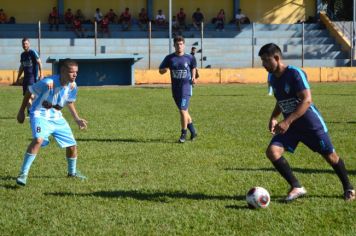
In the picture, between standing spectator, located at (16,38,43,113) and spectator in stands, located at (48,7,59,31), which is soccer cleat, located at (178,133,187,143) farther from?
spectator in stands, located at (48,7,59,31)

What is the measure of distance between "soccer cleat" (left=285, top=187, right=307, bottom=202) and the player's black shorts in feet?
1.36

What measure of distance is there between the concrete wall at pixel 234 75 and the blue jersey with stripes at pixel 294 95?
25950 mm

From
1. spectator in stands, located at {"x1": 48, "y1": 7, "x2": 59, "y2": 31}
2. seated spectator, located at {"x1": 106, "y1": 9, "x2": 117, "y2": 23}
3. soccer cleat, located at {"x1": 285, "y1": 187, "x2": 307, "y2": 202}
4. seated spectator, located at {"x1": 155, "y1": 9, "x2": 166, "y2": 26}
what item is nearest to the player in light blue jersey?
soccer cleat, located at {"x1": 285, "y1": 187, "x2": 307, "y2": 202}

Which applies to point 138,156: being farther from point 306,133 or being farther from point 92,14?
point 92,14

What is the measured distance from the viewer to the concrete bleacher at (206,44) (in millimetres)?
35281

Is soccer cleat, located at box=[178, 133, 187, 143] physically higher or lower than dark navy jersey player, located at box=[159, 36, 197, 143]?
lower

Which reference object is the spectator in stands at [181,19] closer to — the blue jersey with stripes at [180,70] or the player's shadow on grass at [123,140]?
the blue jersey with stripes at [180,70]

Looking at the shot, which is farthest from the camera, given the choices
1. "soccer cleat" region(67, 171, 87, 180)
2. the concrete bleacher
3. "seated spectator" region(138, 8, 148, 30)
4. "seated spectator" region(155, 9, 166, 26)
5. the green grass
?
"seated spectator" region(155, 9, 166, 26)

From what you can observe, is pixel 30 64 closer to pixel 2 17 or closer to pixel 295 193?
pixel 295 193

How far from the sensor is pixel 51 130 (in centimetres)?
761

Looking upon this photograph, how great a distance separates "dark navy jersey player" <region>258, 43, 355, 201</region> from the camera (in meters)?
6.43

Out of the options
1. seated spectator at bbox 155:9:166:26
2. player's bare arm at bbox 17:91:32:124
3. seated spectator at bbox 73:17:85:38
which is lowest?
player's bare arm at bbox 17:91:32:124

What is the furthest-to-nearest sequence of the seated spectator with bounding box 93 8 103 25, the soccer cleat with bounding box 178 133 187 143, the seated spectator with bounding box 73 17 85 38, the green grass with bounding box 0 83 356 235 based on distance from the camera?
the seated spectator with bounding box 93 8 103 25
the seated spectator with bounding box 73 17 85 38
the soccer cleat with bounding box 178 133 187 143
the green grass with bounding box 0 83 356 235

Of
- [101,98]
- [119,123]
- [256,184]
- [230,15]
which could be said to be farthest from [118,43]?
[256,184]
